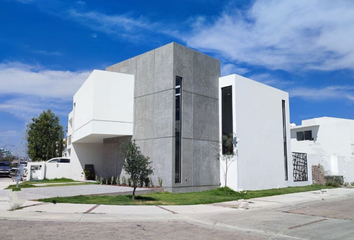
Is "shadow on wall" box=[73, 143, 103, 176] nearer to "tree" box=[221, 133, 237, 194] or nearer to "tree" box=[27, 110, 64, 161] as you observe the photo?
"tree" box=[221, 133, 237, 194]

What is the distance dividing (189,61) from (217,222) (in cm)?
1290

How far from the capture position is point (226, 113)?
72.2 ft

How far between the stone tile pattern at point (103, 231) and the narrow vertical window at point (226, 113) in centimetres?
1242

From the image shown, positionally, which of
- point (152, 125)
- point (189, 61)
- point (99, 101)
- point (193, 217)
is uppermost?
point (189, 61)

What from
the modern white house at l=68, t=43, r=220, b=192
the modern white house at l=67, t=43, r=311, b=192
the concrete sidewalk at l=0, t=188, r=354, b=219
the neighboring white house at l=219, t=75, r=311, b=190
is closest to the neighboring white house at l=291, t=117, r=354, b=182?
the neighboring white house at l=219, t=75, r=311, b=190

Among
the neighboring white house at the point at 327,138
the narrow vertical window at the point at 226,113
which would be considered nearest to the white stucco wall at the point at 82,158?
the narrow vertical window at the point at 226,113

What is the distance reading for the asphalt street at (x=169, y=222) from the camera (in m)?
8.02

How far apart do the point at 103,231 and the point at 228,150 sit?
14316 mm

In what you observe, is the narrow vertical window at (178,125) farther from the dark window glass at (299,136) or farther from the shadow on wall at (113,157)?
the dark window glass at (299,136)

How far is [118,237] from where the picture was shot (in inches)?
297

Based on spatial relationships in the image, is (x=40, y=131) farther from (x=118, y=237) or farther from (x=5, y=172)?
(x=118, y=237)

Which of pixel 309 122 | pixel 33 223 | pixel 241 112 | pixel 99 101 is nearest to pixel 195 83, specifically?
pixel 241 112

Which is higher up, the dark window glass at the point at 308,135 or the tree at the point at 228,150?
the dark window glass at the point at 308,135

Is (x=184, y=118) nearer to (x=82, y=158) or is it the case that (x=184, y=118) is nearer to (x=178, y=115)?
(x=178, y=115)
